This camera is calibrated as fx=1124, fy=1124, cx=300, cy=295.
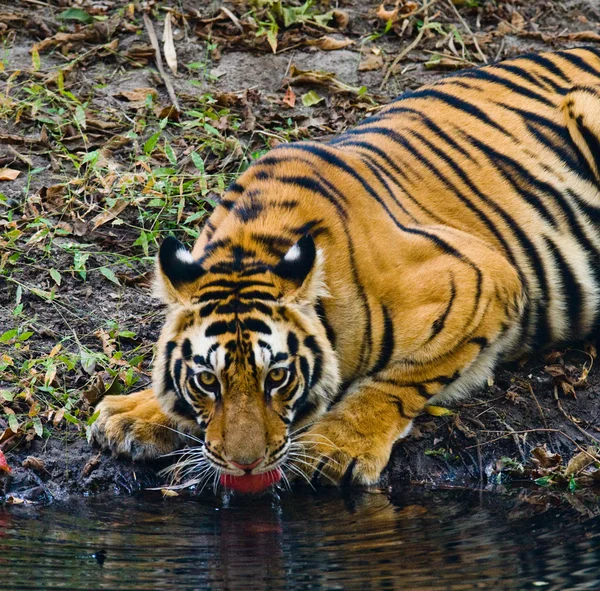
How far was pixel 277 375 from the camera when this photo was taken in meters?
4.53

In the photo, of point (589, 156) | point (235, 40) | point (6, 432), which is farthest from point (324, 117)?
point (6, 432)

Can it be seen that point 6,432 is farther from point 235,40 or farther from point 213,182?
point 235,40

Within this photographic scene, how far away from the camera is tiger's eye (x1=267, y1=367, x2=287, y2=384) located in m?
4.51

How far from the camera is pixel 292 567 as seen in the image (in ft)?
13.0

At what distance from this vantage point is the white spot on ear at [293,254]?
4621mm

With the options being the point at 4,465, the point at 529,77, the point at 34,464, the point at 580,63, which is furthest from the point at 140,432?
the point at 580,63

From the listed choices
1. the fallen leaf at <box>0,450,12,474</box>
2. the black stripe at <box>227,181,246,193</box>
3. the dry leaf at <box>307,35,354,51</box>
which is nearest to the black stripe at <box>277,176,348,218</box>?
the black stripe at <box>227,181,246,193</box>

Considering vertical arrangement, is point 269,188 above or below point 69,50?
below

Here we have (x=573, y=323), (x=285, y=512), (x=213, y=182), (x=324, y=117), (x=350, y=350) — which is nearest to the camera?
(x=285, y=512)

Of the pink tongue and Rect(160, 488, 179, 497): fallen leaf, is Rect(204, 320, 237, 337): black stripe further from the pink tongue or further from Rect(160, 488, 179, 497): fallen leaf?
Rect(160, 488, 179, 497): fallen leaf

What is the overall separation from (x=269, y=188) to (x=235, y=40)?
137 inches

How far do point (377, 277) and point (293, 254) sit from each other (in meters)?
0.58

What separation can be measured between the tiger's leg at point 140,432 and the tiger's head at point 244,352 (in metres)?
0.25

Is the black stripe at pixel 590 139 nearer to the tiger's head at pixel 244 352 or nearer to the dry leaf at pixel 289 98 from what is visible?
the tiger's head at pixel 244 352
